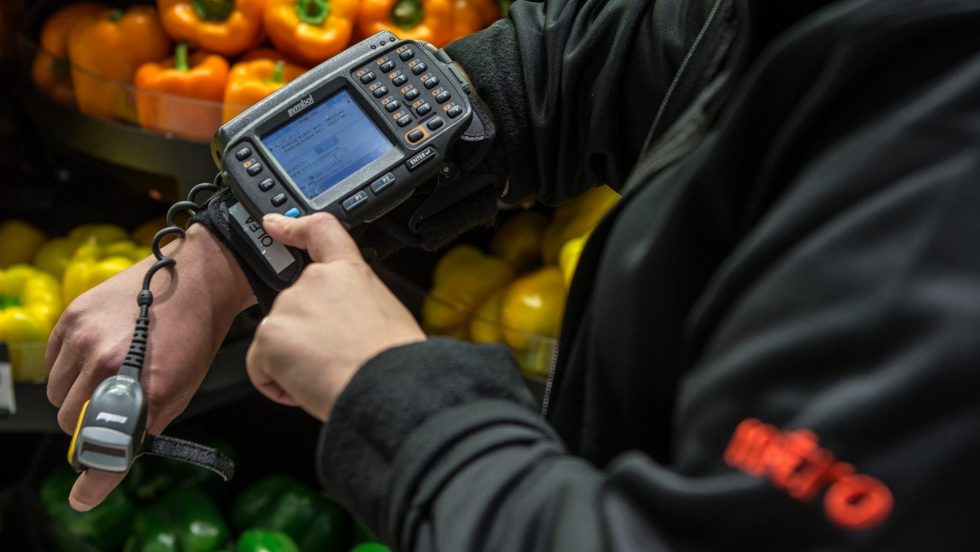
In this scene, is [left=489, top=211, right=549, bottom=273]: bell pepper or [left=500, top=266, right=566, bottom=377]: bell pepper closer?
[left=500, top=266, right=566, bottom=377]: bell pepper

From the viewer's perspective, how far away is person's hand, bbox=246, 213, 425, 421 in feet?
2.06

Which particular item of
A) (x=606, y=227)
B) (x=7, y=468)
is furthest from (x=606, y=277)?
(x=7, y=468)

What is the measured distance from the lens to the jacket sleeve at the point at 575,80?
0.94 meters

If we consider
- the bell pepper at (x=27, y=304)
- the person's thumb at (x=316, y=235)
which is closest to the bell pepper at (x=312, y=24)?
the bell pepper at (x=27, y=304)

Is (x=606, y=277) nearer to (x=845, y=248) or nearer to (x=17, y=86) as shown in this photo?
(x=845, y=248)

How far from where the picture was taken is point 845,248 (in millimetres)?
474

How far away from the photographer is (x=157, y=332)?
836mm

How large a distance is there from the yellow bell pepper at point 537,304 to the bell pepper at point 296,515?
1.41ft

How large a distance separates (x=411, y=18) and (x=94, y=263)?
65cm

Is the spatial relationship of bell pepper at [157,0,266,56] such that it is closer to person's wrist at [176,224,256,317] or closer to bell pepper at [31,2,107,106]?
bell pepper at [31,2,107,106]

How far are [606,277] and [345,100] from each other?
0.34 meters

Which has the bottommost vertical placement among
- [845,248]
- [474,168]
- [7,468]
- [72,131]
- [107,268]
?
[7,468]

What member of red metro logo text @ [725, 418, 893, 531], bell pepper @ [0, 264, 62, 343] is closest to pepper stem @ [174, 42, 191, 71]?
bell pepper @ [0, 264, 62, 343]

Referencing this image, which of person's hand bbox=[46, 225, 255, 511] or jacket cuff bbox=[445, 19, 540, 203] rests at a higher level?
jacket cuff bbox=[445, 19, 540, 203]
